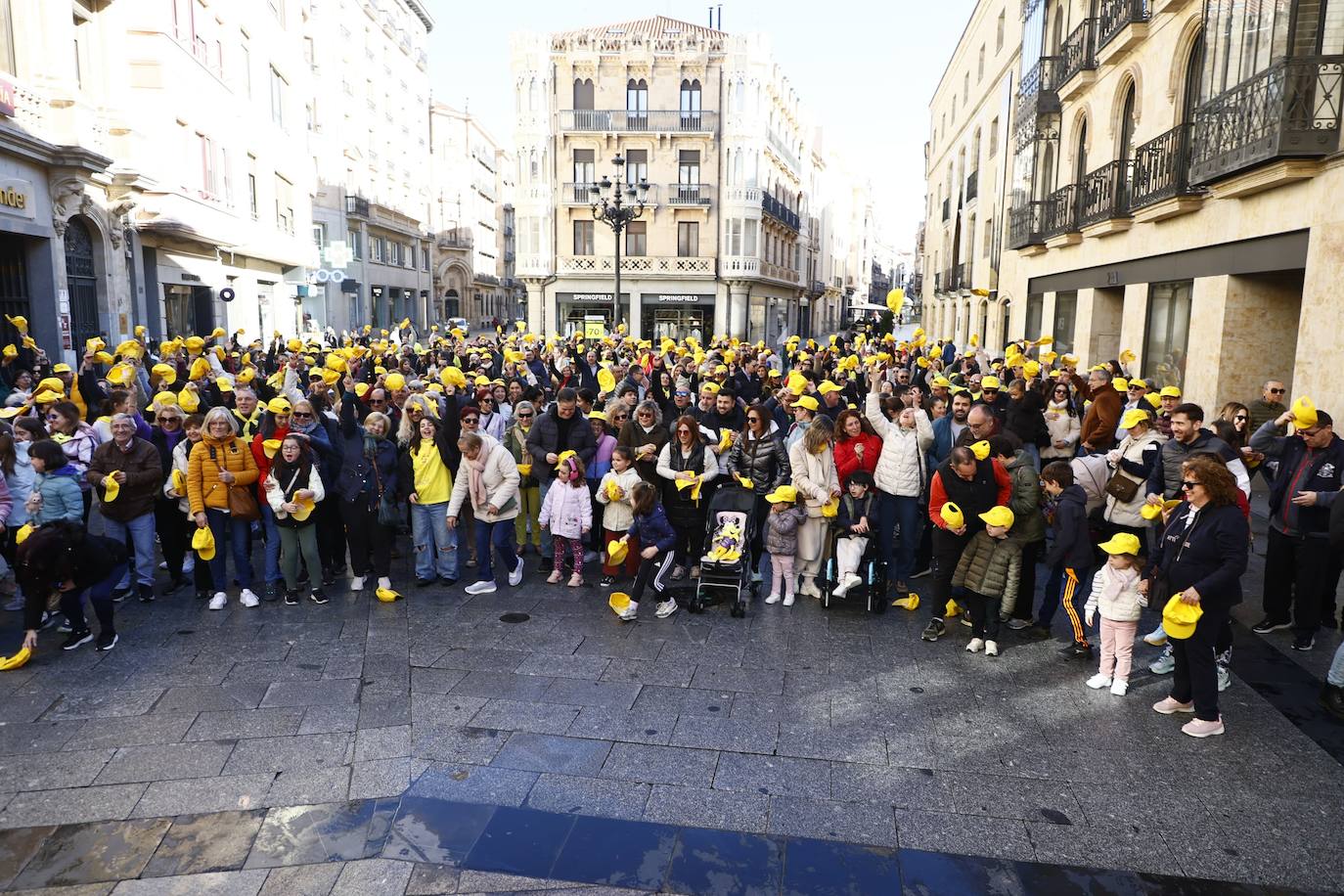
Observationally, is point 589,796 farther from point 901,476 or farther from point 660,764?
point 901,476

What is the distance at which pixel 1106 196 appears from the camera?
1645 centimetres

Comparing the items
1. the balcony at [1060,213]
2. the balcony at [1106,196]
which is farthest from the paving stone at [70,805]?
the balcony at [1060,213]

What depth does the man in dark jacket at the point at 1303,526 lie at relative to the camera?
20.4ft

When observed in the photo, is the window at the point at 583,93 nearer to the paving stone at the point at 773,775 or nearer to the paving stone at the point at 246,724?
the paving stone at the point at 246,724

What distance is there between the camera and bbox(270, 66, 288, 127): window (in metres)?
29.8

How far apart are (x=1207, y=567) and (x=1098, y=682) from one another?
1158 millimetres

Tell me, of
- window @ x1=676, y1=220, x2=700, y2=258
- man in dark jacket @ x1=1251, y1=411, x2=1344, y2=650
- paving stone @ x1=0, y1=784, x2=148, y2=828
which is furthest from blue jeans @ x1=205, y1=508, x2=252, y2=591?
window @ x1=676, y1=220, x2=700, y2=258

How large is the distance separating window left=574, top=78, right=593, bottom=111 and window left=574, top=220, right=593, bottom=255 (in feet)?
16.4

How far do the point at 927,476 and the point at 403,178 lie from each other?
44.6 metres

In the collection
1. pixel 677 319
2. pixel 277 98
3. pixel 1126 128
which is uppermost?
pixel 277 98

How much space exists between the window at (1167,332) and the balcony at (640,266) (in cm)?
2647

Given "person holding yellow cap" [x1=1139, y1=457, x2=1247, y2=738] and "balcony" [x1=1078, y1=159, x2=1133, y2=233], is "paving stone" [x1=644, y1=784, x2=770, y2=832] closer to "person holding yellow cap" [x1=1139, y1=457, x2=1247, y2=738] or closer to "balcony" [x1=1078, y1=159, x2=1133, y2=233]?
"person holding yellow cap" [x1=1139, y1=457, x2=1247, y2=738]

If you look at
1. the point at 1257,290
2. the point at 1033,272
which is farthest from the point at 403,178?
the point at 1257,290

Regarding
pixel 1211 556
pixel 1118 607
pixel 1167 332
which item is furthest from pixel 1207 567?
pixel 1167 332
